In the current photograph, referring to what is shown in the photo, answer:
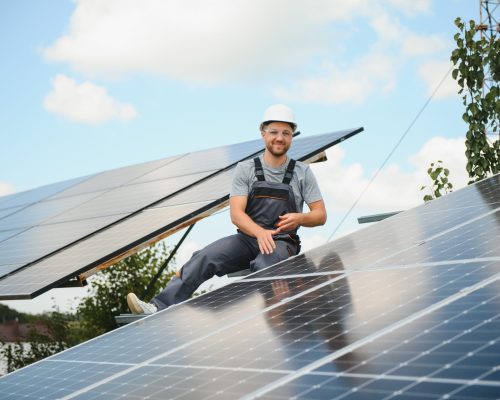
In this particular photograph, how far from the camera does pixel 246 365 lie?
3.05 m

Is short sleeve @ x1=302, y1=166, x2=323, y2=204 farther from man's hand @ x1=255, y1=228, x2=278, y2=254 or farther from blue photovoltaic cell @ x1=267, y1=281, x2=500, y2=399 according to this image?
blue photovoltaic cell @ x1=267, y1=281, x2=500, y2=399

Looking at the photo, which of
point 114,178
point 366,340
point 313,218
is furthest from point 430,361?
point 114,178

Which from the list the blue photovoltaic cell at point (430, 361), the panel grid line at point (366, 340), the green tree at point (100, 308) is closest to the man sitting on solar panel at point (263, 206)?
the panel grid line at point (366, 340)

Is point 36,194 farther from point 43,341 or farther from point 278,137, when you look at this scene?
point 278,137

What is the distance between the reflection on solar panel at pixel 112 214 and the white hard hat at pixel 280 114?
1.50 meters

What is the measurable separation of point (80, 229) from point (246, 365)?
6393mm

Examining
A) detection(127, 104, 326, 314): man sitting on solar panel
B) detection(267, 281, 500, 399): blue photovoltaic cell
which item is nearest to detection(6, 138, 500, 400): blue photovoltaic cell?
detection(267, 281, 500, 399): blue photovoltaic cell

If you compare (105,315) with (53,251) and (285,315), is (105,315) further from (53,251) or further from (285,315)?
(285,315)

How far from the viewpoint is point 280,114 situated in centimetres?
620

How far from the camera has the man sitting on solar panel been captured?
6.19m

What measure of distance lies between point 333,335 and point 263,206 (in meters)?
3.22

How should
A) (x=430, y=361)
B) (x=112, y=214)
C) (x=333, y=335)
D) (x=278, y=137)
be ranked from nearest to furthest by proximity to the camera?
1. (x=430, y=361)
2. (x=333, y=335)
3. (x=278, y=137)
4. (x=112, y=214)

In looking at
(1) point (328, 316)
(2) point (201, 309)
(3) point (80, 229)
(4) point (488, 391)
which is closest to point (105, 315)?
(3) point (80, 229)

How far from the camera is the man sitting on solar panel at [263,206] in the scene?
6.19 m
